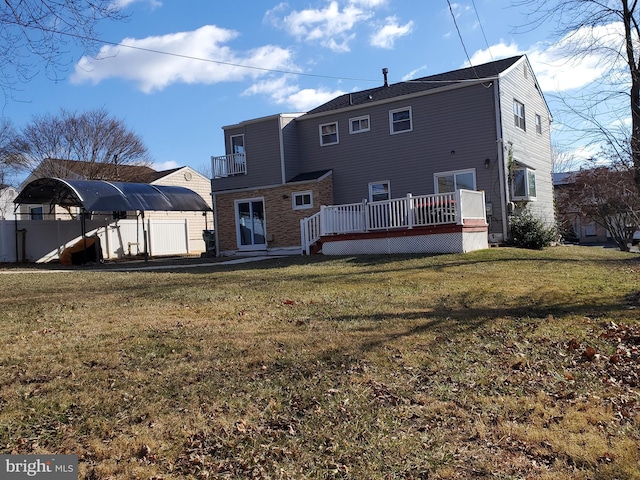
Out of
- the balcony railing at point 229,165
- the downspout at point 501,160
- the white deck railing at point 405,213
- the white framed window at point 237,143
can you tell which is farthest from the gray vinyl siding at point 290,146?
the downspout at point 501,160

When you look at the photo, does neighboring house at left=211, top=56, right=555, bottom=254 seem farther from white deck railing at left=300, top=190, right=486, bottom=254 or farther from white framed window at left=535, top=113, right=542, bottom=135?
white deck railing at left=300, top=190, right=486, bottom=254

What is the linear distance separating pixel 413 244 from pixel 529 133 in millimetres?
9086

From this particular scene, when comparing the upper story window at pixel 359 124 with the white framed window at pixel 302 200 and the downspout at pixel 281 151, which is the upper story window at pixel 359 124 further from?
the white framed window at pixel 302 200

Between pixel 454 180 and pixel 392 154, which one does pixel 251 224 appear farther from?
pixel 454 180

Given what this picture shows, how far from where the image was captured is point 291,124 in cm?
2172

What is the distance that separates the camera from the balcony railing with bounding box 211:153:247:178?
74.2 ft

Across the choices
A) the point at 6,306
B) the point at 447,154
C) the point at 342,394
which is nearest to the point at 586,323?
the point at 342,394

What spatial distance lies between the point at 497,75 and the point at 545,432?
1595 cm

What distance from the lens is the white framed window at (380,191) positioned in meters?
19.6

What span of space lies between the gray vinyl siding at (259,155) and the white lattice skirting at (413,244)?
620 cm

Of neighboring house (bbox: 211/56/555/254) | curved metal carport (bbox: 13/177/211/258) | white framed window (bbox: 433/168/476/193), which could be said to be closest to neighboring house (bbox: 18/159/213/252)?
curved metal carport (bbox: 13/177/211/258)

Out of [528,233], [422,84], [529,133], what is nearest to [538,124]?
[529,133]

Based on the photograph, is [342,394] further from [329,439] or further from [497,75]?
[497,75]

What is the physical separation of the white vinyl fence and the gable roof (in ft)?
32.4
